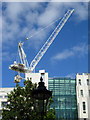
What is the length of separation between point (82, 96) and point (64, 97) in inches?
242

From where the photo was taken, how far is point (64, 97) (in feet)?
242

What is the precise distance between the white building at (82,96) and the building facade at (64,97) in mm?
2412

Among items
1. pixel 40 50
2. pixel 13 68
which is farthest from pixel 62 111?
pixel 40 50

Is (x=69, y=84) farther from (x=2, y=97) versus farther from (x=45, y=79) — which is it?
(x=2, y=97)

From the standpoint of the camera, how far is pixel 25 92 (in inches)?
1217

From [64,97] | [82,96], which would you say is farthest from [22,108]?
[64,97]

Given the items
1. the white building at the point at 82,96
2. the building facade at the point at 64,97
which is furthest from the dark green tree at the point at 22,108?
the building facade at the point at 64,97

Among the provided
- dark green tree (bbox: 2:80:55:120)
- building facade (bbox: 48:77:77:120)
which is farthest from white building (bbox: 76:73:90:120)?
dark green tree (bbox: 2:80:55:120)

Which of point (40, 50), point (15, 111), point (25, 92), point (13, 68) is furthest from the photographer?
point (40, 50)

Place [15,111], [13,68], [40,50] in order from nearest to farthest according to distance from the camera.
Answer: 1. [15,111]
2. [13,68]
3. [40,50]

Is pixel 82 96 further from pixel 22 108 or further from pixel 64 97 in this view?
pixel 22 108

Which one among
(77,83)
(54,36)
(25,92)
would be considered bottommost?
(25,92)

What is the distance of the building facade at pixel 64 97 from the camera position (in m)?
71.4

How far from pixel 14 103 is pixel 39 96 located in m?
18.5
